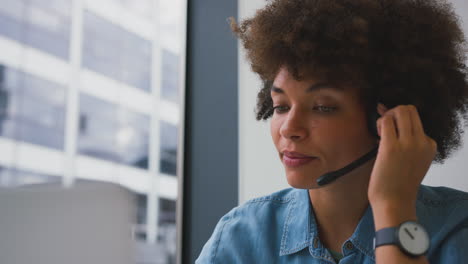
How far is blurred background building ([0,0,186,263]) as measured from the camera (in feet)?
4.73

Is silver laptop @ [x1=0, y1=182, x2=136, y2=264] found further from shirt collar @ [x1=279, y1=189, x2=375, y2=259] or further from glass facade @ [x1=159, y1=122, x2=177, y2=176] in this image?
glass facade @ [x1=159, y1=122, x2=177, y2=176]

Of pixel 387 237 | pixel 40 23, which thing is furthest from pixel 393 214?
pixel 40 23

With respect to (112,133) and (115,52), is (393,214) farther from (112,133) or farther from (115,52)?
(115,52)

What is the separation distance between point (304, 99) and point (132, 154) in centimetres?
99

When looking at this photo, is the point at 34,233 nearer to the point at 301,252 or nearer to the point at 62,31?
the point at 301,252

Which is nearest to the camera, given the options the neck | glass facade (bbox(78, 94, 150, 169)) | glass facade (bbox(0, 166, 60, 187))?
the neck

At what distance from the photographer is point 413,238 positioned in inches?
35.5

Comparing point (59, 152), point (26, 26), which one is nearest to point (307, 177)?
point (59, 152)

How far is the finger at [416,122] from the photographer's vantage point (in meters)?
0.99

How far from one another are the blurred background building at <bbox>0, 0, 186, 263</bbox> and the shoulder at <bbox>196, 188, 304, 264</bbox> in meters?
0.57

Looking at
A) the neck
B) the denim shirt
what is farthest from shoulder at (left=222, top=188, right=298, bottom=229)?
the neck

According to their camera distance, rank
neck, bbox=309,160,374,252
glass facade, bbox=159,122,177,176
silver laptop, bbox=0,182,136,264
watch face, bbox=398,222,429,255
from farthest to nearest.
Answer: glass facade, bbox=159,122,177,176 → neck, bbox=309,160,374,252 → watch face, bbox=398,222,429,255 → silver laptop, bbox=0,182,136,264

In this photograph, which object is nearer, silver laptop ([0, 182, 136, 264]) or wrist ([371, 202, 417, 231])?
silver laptop ([0, 182, 136, 264])

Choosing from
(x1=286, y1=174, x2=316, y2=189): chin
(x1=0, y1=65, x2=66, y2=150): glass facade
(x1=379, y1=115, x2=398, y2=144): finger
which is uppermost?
(x1=0, y1=65, x2=66, y2=150): glass facade
